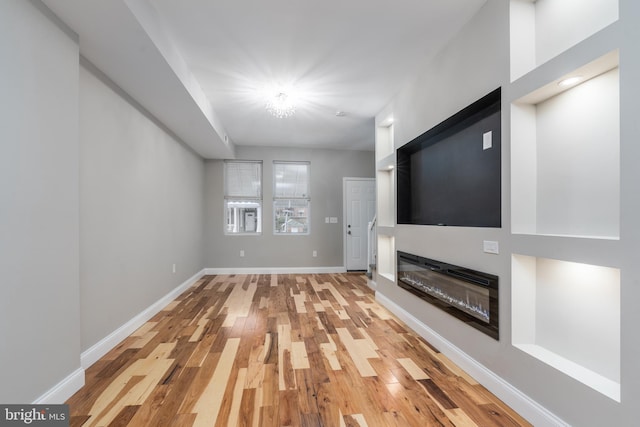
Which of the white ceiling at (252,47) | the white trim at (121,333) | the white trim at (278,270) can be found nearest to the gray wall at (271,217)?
the white trim at (278,270)

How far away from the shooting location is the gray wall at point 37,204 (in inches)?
54.8

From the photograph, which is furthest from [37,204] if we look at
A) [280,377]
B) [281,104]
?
[281,104]

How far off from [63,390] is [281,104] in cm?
317

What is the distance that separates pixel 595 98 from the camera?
4.52ft

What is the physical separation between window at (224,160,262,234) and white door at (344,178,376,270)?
1896mm

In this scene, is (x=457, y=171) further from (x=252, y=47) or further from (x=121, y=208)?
(x=121, y=208)

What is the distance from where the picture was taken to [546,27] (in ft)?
5.34

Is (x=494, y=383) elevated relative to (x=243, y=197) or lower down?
lower down

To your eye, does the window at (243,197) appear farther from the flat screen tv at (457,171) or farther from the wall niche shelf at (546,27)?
the wall niche shelf at (546,27)

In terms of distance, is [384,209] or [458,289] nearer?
[458,289]

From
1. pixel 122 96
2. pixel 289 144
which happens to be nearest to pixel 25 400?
pixel 122 96

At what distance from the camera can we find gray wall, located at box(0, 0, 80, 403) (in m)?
1.39
